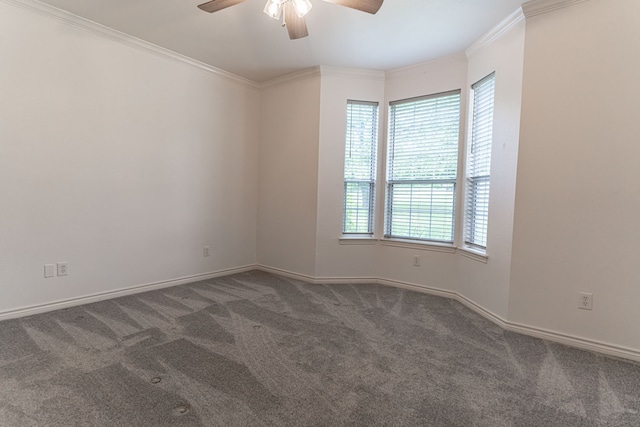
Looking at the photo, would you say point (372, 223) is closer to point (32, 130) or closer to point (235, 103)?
point (235, 103)

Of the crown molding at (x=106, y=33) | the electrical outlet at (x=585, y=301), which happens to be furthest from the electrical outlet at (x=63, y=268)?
the electrical outlet at (x=585, y=301)

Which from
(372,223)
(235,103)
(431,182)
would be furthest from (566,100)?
(235,103)

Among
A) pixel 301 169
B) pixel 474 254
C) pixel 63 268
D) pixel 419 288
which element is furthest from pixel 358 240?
pixel 63 268

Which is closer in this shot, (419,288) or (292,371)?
(292,371)

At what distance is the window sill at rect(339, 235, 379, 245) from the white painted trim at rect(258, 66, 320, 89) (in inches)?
83.9

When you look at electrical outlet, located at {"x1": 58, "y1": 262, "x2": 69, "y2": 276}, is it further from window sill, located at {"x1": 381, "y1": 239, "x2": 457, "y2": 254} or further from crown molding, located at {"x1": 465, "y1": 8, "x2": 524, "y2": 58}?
crown molding, located at {"x1": 465, "y1": 8, "x2": 524, "y2": 58}

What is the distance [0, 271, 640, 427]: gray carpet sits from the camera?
1.66 meters

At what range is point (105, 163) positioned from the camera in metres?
3.21

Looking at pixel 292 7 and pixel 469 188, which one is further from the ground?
pixel 292 7

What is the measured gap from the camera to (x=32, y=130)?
2.76 m

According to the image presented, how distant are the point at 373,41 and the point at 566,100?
1819 millimetres

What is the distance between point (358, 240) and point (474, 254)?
55.0 inches

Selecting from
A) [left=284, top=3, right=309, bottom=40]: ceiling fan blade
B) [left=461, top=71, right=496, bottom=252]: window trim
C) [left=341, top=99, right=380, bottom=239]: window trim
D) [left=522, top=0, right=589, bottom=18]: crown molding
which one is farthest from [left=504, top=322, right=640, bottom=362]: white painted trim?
[left=284, top=3, right=309, bottom=40]: ceiling fan blade

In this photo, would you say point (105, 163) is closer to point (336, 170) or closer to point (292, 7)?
point (292, 7)
